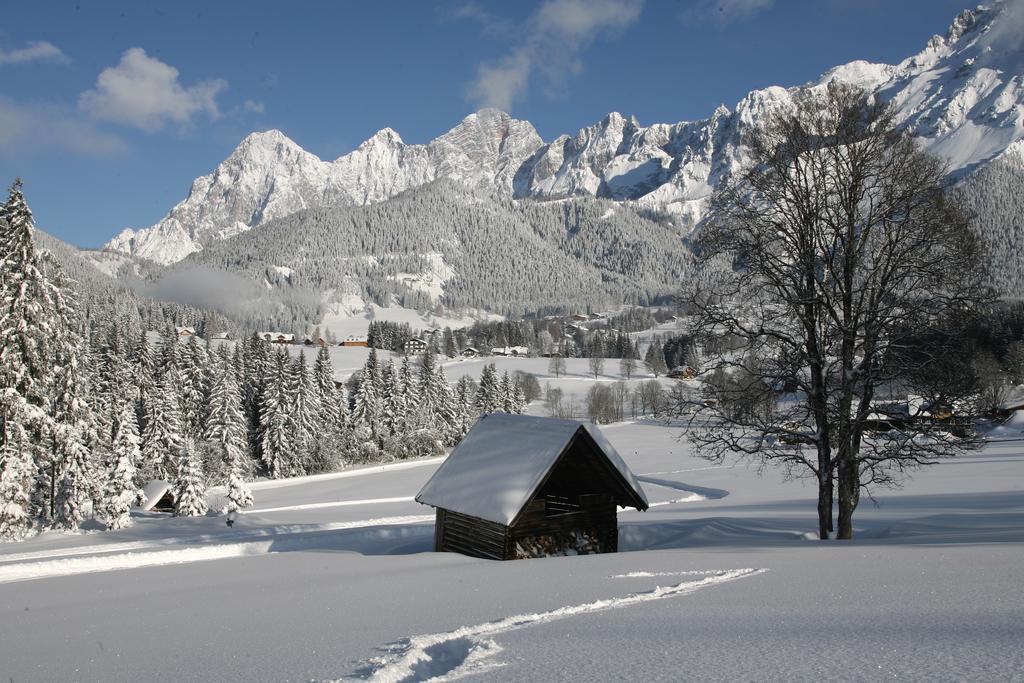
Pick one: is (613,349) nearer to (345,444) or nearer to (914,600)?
(345,444)

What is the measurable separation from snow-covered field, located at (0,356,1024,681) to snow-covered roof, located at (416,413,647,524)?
1627mm

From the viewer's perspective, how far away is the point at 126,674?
5.72 metres

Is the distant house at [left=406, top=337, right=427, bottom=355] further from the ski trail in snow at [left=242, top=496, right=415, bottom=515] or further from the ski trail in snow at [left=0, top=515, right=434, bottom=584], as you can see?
the ski trail in snow at [left=0, top=515, right=434, bottom=584]

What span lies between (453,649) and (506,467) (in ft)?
32.2

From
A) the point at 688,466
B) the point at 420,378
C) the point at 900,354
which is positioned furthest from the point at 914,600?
the point at 420,378

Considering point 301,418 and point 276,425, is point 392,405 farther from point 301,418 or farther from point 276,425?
point 276,425

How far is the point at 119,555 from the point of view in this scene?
1608 centimetres

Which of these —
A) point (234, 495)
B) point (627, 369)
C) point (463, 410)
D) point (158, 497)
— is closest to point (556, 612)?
point (234, 495)

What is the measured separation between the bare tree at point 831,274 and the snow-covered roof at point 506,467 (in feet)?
13.9

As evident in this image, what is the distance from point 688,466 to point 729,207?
40.5 meters

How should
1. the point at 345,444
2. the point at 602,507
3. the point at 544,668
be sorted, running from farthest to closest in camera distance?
the point at 345,444 → the point at 602,507 → the point at 544,668

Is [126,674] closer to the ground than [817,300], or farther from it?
closer to the ground

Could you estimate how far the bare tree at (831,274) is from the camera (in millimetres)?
10367

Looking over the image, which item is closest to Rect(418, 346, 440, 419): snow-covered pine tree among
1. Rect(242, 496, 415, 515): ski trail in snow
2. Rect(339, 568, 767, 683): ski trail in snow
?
Rect(242, 496, 415, 515): ski trail in snow
